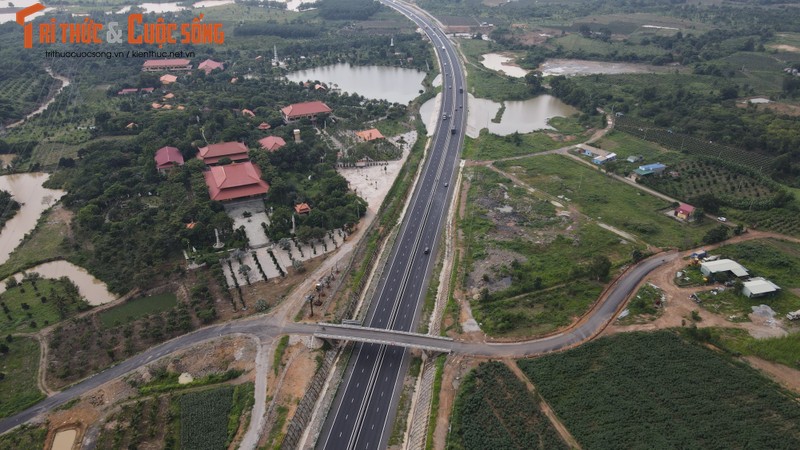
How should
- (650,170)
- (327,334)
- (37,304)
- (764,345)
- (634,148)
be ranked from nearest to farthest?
(764,345)
(327,334)
(37,304)
(650,170)
(634,148)

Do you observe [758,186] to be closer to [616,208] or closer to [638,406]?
[616,208]

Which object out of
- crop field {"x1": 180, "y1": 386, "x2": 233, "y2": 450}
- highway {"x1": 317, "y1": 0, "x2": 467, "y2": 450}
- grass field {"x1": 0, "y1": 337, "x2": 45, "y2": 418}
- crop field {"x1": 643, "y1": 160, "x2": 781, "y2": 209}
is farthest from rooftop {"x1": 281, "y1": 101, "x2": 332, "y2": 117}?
crop field {"x1": 180, "y1": 386, "x2": 233, "y2": 450}

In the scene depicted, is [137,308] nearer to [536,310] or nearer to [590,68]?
[536,310]

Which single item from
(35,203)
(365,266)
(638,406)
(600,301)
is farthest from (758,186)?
(35,203)

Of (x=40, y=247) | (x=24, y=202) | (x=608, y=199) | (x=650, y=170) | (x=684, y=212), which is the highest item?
(x=650, y=170)

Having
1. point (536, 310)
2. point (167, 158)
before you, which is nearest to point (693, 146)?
point (536, 310)

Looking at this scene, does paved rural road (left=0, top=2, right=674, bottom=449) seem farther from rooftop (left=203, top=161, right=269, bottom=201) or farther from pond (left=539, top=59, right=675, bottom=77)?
pond (left=539, top=59, right=675, bottom=77)

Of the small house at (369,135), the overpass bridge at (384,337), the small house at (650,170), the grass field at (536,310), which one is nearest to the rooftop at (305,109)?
the small house at (369,135)
